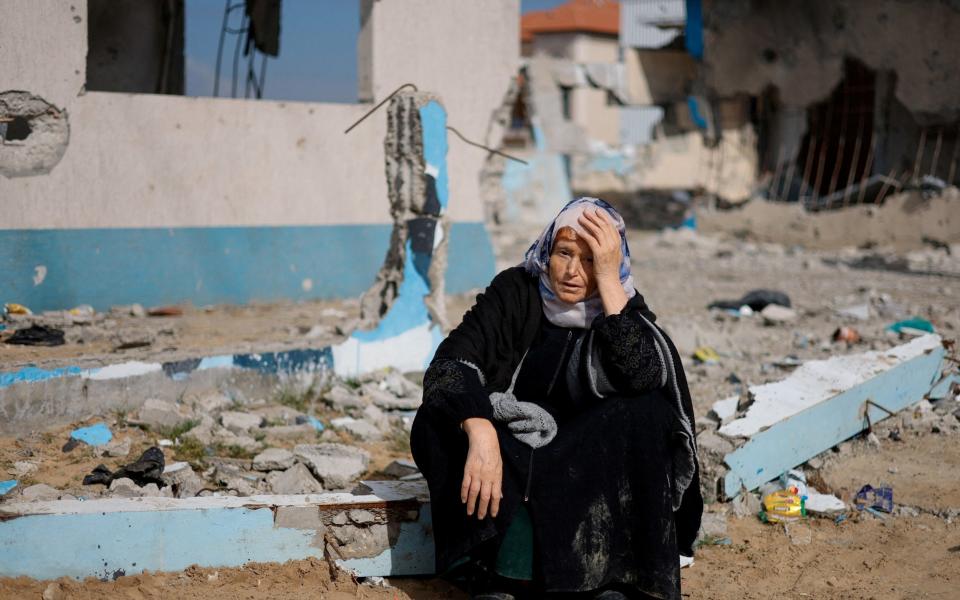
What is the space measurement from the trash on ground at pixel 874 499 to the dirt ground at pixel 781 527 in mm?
63

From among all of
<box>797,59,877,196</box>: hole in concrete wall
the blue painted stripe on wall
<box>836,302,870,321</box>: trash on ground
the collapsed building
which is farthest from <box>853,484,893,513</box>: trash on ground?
<box>797,59,877,196</box>: hole in concrete wall

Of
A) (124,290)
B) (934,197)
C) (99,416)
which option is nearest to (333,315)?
(124,290)

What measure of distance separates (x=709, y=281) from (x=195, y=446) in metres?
7.15

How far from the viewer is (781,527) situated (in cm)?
360

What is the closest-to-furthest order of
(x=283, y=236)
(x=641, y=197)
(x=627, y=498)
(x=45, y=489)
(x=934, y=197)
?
(x=627, y=498) < (x=45, y=489) < (x=283, y=236) < (x=934, y=197) < (x=641, y=197)

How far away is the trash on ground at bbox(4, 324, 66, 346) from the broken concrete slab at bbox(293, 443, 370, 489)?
2.09m

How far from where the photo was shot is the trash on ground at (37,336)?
17.1ft

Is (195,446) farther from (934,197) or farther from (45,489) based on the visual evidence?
(934,197)

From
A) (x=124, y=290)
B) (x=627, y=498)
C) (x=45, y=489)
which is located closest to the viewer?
(x=627, y=498)

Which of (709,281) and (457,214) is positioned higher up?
(457,214)

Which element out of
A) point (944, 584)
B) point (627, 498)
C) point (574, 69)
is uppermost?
point (574, 69)

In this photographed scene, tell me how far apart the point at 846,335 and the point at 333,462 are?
168 inches

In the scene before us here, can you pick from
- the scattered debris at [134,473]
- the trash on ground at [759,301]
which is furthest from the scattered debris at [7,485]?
the trash on ground at [759,301]

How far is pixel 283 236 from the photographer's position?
7531 mm
